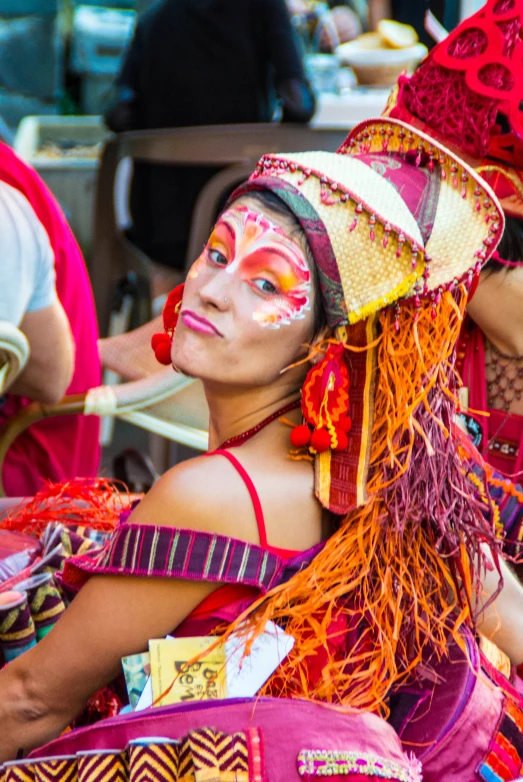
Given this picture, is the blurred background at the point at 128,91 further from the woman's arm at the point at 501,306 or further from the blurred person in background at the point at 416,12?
the woman's arm at the point at 501,306

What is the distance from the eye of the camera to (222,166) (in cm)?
401

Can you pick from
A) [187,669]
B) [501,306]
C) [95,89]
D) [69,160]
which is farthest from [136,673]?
[95,89]

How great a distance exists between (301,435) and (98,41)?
5.42 m

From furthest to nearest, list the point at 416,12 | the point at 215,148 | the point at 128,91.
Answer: the point at 416,12 < the point at 128,91 < the point at 215,148

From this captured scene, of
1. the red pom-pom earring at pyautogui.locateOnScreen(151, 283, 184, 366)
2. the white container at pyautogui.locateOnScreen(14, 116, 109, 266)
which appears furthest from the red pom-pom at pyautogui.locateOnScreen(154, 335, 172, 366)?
the white container at pyautogui.locateOnScreen(14, 116, 109, 266)

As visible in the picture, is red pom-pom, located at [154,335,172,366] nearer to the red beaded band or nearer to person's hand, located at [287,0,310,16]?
the red beaded band

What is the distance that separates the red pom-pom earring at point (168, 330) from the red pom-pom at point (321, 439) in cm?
27

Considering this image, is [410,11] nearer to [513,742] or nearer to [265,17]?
[265,17]

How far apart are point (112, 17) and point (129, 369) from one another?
414 cm

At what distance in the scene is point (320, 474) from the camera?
52.5 inches

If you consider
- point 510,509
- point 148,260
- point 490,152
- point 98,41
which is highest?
point 490,152

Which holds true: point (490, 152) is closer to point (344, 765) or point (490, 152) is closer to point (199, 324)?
point (199, 324)

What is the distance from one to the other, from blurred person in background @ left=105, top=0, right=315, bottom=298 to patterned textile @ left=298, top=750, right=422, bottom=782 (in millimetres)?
3095

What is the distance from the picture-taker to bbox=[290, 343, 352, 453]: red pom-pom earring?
4.31ft
